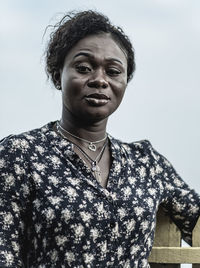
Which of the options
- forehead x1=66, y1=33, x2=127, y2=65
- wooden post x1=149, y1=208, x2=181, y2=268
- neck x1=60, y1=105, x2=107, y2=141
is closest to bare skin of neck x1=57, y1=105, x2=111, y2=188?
neck x1=60, y1=105, x2=107, y2=141

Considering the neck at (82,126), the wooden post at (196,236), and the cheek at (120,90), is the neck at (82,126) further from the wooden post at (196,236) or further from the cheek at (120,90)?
the wooden post at (196,236)

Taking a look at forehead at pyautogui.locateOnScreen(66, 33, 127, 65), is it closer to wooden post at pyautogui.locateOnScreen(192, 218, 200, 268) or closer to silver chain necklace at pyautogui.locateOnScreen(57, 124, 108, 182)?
silver chain necklace at pyautogui.locateOnScreen(57, 124, 108, 182)

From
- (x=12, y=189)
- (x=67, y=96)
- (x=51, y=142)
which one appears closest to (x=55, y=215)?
(x=12, y=189)

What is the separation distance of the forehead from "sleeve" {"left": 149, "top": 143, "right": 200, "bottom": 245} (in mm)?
579

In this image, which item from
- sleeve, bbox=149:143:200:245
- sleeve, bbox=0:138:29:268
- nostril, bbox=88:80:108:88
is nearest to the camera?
sleeve, bbox=0:138:29:268

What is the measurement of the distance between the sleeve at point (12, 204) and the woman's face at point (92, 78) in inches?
12.9

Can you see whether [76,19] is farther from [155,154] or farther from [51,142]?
[155,154]

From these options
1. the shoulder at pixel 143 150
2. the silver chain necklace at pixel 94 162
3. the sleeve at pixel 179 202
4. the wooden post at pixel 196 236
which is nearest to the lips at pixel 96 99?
the silver chain necklace at pixel 94 162

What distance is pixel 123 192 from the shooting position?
91.7 inches

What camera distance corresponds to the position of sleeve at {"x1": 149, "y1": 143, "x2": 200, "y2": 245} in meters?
2.59

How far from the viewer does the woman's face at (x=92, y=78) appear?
7.47ft

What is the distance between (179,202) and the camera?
8.51 ft

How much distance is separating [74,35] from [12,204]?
2.40 ft

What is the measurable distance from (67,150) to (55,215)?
296 mm
